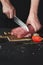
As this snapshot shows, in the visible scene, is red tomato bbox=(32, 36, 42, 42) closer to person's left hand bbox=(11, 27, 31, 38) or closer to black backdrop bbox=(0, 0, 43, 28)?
person's left hand bbox=(11, 27, 31, 38)

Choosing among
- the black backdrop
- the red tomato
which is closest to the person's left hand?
the red tomato

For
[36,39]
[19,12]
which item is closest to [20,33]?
[36,39]

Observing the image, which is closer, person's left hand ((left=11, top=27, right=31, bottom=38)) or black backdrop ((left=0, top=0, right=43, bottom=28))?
person's left hand ((left=11, top=27, right=31, bottom=38))

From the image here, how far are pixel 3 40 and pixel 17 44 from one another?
11 cm

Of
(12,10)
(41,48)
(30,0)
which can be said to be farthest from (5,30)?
(41,48)

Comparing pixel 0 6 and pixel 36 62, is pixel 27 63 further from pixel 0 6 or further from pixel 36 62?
pixel 0 6

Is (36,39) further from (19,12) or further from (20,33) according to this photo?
(19,12)

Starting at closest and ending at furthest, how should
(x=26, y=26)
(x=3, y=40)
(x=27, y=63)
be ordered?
1. (x=27, y=63)
2. (x=3, y=40)
3. (x=26, y=26)

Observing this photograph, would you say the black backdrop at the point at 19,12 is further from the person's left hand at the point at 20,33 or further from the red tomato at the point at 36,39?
the red tomato at the point at 36,39

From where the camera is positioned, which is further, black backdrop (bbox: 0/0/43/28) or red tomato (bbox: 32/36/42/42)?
black backdrop (bbox: 0/0/43/28)

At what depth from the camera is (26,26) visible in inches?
61.7

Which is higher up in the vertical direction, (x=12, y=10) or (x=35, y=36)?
(x=12, y=10)

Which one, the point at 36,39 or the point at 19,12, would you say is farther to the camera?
the point at 19,12

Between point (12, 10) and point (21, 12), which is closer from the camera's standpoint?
point (12, 10)
